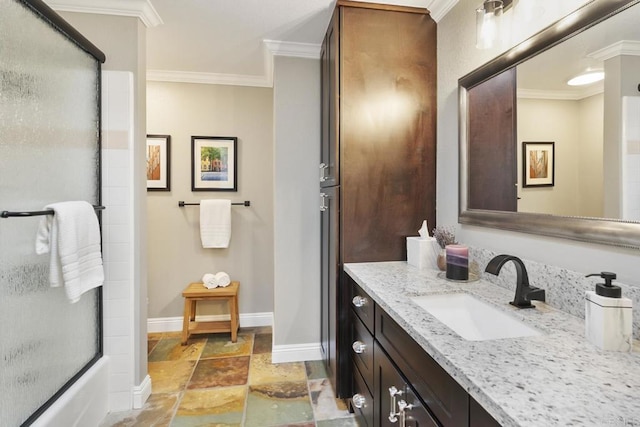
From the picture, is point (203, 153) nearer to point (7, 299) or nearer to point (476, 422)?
point (7, 299)

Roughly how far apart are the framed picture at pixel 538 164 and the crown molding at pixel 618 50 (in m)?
0.30

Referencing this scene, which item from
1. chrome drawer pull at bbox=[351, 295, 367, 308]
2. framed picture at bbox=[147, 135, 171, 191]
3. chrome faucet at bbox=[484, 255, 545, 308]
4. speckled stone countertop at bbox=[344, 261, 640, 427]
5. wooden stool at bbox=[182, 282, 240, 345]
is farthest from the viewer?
framed picture at bbox=[147, 135, 171, 191]

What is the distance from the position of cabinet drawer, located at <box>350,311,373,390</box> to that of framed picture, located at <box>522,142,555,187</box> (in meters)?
0.92

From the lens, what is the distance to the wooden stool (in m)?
2.69

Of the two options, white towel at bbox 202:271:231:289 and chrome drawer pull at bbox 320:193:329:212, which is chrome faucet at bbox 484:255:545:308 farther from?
white towel at bbox 202:271:231:289

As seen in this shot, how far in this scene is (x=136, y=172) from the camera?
6.32ft

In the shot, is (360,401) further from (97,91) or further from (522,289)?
(97,91)

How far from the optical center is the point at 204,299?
2799 millimetres

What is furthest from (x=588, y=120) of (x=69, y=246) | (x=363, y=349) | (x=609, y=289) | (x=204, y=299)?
(x=204, y=299)

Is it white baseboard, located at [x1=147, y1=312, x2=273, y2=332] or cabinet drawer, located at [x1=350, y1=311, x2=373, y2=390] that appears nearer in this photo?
cabinet drawer, located at [x1=350, y1=311, x2=373, y2=390]

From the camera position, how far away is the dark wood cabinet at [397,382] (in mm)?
742

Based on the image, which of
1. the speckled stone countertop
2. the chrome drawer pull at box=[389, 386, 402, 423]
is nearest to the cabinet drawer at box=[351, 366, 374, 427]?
the chrome drawer pull at box=[389, 386, 402, 423]

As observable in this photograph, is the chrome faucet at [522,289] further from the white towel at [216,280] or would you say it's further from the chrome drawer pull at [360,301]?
the white towel at [216,280]

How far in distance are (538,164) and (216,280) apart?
2.51m
